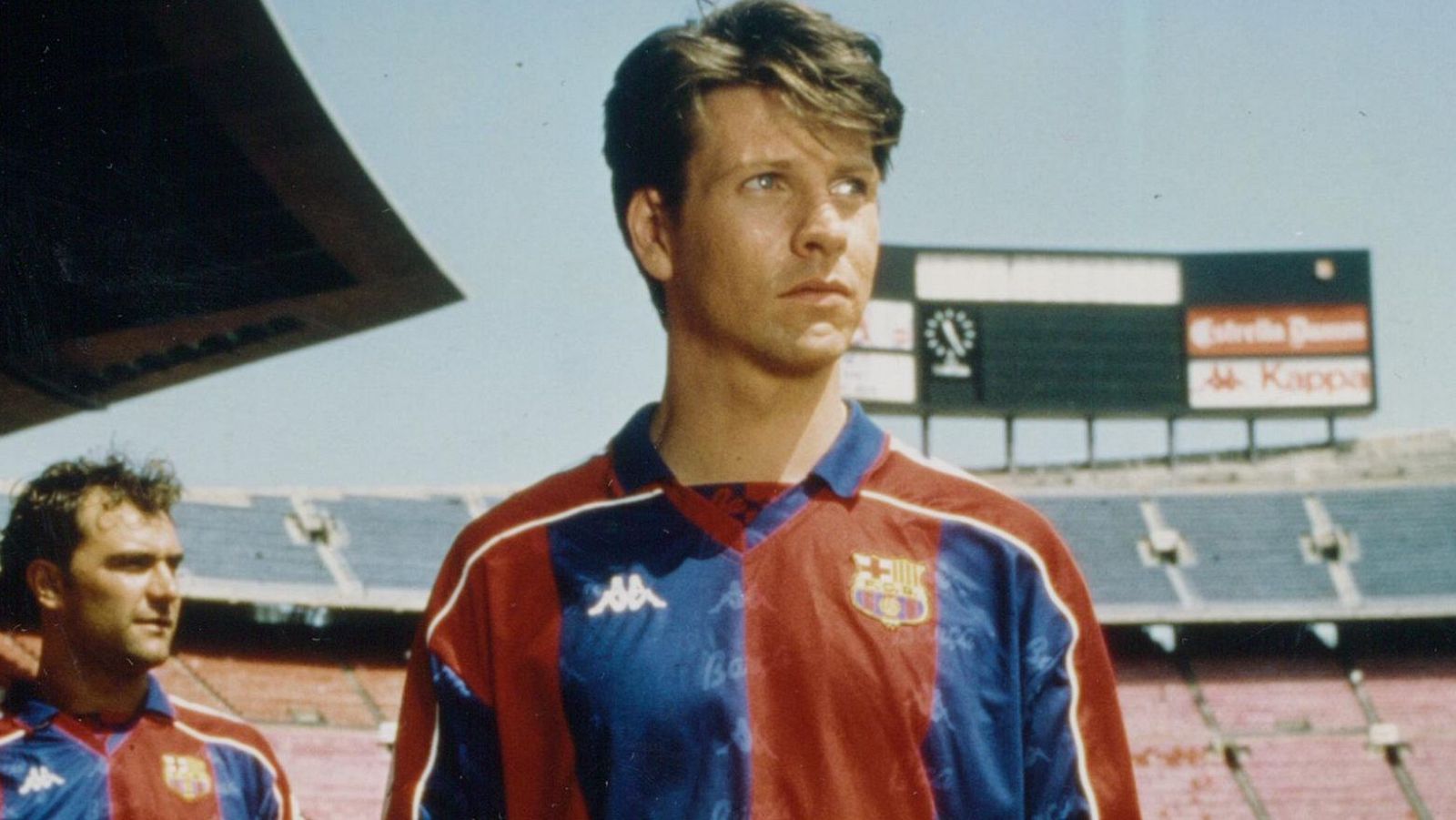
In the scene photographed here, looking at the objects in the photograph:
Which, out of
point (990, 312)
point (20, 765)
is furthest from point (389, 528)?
point (20, 765)

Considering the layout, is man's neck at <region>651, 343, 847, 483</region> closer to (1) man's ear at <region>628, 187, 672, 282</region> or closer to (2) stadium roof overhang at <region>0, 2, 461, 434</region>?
(1) man's ear at <region>628, 187, 672, 282</region>

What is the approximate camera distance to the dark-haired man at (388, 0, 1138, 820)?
7.19ft

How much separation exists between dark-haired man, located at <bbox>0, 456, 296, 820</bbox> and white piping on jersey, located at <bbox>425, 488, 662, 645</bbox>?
263 cm

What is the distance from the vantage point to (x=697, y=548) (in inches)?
95.0

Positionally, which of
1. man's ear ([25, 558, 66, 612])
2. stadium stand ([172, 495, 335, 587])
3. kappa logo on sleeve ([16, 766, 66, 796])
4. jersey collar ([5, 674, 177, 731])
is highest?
stadium stand ([172, 495, 335, 587])

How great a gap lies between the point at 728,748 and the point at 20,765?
12.2 ft

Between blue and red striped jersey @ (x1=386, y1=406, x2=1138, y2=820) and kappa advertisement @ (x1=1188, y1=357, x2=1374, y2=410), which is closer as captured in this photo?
blue and red striped jersey @ (x1=386, y1=406, x2=1138, y2=820)

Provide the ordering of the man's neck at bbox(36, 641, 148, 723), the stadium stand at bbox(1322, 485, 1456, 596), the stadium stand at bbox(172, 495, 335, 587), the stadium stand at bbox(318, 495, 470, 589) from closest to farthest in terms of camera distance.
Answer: the man's neck at bbox(36, 641, 148, 723), the stadium stand at bbox(172, 495, 335, 587), the stadium stand at bbox(1322, 485, 1456, 596), the stadium stand at bbox(318, 495, 470, 589)

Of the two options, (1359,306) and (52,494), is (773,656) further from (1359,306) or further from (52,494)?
(1359,306)

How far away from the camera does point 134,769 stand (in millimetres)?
4934

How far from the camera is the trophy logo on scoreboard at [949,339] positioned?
1172 inches

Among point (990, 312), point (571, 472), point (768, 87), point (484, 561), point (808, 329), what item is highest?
point (990, 312)

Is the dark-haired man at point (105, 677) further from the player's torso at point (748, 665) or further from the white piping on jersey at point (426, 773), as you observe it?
the player's torso at point (748, 665)

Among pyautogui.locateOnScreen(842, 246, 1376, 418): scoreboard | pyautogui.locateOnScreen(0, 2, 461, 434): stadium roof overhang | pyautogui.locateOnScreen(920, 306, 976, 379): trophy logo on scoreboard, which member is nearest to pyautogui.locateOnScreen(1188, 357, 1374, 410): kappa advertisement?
pyautogui.locateOnScreen(842, 246, 1376, 418): scoreboard
